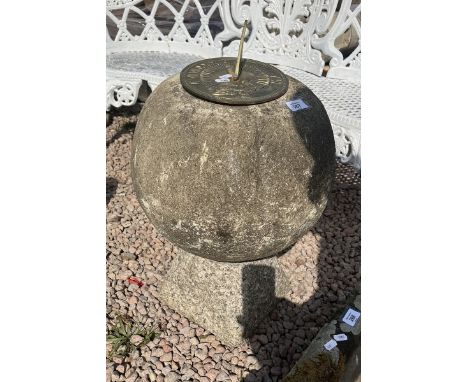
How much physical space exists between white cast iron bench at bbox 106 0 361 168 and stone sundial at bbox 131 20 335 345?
1.59 metres

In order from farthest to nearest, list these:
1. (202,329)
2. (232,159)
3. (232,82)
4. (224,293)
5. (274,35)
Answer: (274,35), (202,329), (224,293), (232,82), (232,159)

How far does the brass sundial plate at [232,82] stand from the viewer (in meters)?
2.10

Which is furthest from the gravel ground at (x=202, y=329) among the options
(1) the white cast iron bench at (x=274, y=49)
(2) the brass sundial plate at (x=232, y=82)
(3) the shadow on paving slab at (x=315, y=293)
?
(2) the brass sundial plate at (x=232, y=82)

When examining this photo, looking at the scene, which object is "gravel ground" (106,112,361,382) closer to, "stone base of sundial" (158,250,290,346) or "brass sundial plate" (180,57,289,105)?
"stone base of sundial" (158,250,290,346)

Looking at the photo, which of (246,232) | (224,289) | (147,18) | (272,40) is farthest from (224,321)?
(147,18)

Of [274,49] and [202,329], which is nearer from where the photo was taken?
[202,329]

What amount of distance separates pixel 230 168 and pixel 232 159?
0.04 meters

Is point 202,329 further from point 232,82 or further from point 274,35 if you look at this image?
point 274,35

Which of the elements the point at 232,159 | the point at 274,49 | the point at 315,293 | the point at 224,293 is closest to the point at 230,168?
the point at 232,159

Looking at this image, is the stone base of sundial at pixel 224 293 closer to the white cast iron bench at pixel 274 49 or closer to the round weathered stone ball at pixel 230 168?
the round weathered stone ball at pixel 230 168

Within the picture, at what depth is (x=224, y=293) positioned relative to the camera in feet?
9.00

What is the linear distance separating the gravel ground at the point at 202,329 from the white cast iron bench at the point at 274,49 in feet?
2.26

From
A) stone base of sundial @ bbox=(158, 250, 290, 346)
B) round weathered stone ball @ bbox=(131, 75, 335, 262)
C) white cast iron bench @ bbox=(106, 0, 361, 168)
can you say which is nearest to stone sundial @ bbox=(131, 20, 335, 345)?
round weathered stone ball @ bbox=(131, 75, 335, 262)

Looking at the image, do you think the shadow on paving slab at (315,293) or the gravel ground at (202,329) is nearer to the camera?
the shadow on paving slab at (315,293)
